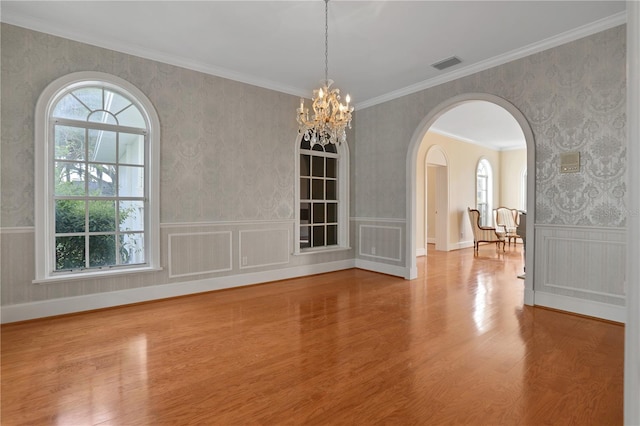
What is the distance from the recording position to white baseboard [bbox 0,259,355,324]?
3150 millimetres

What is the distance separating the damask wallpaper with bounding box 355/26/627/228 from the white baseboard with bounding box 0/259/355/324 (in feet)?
11.4

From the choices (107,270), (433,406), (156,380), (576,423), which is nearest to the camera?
(576,423)

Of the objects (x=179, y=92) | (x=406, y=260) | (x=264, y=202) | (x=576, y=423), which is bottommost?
(x=576, y=423)

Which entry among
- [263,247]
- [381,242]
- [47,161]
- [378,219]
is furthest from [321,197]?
[47,161]

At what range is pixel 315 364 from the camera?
90.7 inches

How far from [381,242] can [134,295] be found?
3.61 metres

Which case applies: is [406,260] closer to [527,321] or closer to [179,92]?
[527,321]

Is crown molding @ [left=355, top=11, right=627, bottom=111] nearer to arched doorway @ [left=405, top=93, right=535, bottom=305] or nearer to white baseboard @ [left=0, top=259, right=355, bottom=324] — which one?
arched doorway @ [left=405, top=93, right=535, bottom=305]

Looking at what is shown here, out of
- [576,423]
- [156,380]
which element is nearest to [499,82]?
[576,423]

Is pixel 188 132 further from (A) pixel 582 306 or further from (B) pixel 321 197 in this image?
(A) pixel 582 306

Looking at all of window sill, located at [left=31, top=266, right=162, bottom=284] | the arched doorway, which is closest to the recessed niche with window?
the arched doorway

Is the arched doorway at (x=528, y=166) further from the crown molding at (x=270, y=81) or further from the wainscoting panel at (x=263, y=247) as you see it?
the wainscoting panel at (x=263, y=247)

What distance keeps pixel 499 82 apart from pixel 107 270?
5.07m

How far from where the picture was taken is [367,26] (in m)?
3.27
